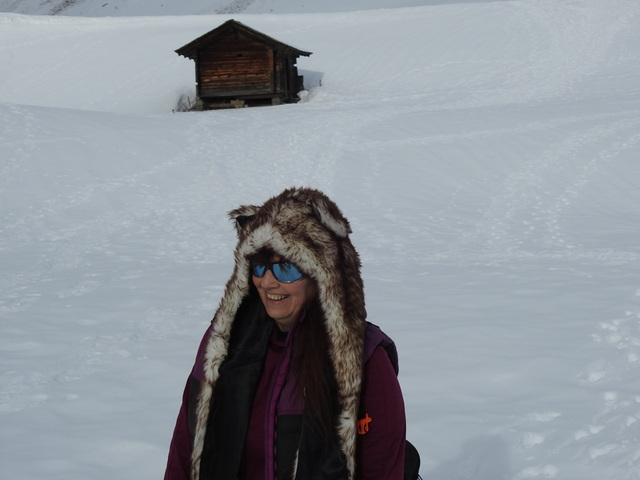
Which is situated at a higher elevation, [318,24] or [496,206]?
[318,24]

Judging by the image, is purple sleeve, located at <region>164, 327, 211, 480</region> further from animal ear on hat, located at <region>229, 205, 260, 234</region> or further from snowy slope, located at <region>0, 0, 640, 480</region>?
snowy slope, located at <region>0, 0, 640, 480</region>

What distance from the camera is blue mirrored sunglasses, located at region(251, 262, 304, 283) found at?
2.41m

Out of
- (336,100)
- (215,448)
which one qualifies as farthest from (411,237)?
(336,100)

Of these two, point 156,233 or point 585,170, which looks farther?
point 585,170

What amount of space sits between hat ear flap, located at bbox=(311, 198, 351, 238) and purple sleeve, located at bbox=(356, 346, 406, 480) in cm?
39

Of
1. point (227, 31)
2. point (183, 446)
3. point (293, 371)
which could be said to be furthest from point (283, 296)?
point (227, 31)

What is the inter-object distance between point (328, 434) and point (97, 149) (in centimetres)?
1394

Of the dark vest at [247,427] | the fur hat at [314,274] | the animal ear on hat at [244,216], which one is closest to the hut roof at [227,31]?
the animal ear on hat at [244,216]

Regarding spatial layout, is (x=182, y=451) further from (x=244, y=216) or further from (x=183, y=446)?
(x=244, y=216)

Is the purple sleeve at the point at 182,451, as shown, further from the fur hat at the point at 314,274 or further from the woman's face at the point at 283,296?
the woman's face at the point at 283,296

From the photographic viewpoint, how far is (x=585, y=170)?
48.3ft

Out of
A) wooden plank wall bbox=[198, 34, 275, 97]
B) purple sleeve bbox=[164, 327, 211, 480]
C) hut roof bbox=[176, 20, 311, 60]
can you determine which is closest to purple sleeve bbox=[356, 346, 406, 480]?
purple sleeve bbox=[164, 327, 211, 480]

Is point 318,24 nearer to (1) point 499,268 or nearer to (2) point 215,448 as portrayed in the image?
(1) point 499,268

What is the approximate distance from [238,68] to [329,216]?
2555cm
